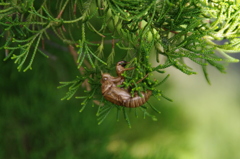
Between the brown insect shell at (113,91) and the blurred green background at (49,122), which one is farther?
the blurred green background at (49,122)

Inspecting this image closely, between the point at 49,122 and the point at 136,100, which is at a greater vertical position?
the point at 136,100

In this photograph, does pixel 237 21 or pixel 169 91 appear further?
pixel 169 91

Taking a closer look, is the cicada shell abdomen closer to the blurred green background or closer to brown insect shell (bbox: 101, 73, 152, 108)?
brown insect shell (bbox: 101, 73, 152, 108)

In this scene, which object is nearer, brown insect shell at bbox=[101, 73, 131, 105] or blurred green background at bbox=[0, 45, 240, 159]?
brown insect shell at bbox=[101, 73, 131, 105]

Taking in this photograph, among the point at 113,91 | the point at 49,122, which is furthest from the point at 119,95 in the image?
the point at 49,122

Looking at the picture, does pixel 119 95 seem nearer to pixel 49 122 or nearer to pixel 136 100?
pixel 136 100

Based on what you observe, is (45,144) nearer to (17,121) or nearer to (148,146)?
(17,121)

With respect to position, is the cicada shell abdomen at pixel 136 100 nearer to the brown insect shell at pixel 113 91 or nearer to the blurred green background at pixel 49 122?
the brown insect shell at pixel 113 91

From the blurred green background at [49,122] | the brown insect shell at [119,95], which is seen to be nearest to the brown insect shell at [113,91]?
the brown insect shell at [119,95]

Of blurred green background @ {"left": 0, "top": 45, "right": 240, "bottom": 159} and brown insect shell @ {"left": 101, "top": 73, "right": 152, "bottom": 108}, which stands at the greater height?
brown insect shell @ {"left": 101, "top": 73, "right": 152, "bottom": 108}

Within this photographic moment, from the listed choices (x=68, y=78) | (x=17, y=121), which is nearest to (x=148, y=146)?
(x=68, y=78)

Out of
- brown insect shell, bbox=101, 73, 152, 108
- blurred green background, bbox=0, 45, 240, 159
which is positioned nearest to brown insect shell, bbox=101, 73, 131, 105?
brown insect shell, bbox=101, 73, 152, 108
